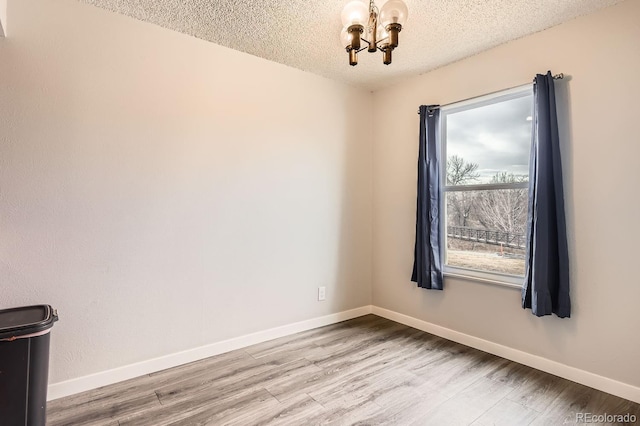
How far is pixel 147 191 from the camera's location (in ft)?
7.63

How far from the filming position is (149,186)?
2334 millimetres

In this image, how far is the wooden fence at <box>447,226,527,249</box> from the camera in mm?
2635

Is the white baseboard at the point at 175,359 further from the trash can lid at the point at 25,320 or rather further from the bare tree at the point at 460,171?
the bare tree at the point at 460,171

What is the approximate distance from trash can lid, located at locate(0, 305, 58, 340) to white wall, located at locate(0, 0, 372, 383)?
19cm

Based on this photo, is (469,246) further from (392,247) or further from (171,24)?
(171,24)

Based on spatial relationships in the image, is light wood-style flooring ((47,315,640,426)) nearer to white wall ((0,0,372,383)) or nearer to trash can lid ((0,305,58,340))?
white wall ((0,0,372,383))

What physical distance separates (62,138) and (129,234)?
72 cm

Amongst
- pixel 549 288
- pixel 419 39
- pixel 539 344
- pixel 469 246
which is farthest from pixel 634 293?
pixel 419 39

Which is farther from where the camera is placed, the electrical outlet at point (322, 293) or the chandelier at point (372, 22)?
the electrical outlet at point (322, 293)

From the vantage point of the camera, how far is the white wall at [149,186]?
1.97 meters

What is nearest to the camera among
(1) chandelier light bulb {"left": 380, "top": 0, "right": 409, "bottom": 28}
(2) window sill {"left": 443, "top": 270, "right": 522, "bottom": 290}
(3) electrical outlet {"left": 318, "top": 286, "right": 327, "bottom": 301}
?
(1) chandelier light bulb {"left": 380, "top": 0, "right": 409, "bottom": 28}

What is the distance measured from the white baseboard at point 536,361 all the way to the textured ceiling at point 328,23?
8.02 feet

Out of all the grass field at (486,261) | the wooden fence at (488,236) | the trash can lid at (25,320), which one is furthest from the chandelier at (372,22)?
the trash can lid at (25,320)

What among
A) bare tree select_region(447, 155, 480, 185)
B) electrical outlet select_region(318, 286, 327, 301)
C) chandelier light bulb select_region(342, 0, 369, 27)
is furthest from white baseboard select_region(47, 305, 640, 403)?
chandelier light bulb select_region(342, 0, 369, 27)
